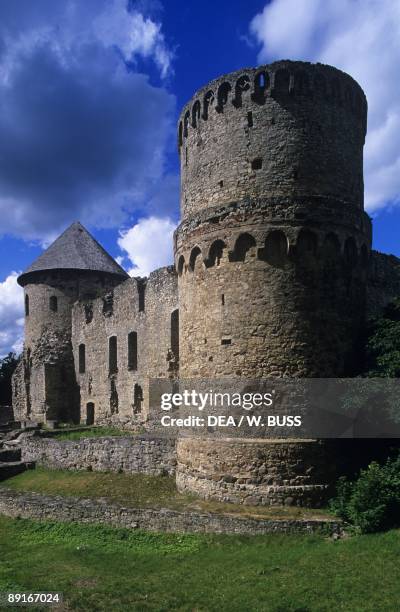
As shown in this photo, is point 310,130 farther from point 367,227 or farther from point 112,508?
point 112,508

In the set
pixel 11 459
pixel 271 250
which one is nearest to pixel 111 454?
pixel 11 459

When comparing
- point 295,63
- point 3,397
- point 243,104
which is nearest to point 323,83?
point 295,63

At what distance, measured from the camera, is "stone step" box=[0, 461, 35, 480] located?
919 inches

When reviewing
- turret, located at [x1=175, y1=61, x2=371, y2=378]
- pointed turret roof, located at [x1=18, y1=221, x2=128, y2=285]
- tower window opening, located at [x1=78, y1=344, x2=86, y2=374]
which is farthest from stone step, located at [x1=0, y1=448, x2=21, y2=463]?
pointed turret roof, located at [x1=18, y1=221, x2=128, y2=285]

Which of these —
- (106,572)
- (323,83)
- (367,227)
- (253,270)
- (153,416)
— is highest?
(323,83)

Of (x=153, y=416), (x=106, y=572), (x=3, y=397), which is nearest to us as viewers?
(x=106, y=572)

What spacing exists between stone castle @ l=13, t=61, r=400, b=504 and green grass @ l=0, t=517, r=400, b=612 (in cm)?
256

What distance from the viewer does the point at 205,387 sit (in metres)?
17.6

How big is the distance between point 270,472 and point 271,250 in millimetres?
6614

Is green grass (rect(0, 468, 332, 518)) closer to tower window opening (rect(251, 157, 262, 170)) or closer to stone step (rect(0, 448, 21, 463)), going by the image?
stone step (rect(0, 448, 21, 463))

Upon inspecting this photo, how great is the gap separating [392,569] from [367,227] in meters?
11.0

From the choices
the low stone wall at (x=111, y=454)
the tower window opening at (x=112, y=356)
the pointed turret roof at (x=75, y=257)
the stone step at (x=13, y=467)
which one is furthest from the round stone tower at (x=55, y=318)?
the low stone wall at (x=111, y=454)

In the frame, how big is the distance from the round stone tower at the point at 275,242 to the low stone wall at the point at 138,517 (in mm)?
1563

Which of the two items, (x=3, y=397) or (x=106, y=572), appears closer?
(x=106, y=572)
